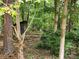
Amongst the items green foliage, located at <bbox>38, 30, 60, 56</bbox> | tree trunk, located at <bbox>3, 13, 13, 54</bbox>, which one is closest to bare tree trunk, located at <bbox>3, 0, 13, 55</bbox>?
tree trunk, located at <bbox>3, 13, 13, 54</bbox>

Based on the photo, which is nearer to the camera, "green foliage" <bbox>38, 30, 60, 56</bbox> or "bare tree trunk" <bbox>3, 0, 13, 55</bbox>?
"green foliage" <bbox>38, 30, 60, 56</bbox>

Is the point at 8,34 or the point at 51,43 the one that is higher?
the point at 8,34

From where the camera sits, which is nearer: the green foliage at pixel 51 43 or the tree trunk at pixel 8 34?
the green foliage at pixel 51 43

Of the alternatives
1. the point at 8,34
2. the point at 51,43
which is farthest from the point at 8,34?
the point at 51,43

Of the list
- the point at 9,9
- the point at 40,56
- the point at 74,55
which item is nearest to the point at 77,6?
the point at 74,55

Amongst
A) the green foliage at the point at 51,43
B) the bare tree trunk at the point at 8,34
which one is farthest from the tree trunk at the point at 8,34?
the green foliage at the point at 51,43

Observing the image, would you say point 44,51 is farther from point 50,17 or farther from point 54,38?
point 50,17

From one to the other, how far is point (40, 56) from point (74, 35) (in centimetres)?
273

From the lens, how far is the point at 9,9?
641cm

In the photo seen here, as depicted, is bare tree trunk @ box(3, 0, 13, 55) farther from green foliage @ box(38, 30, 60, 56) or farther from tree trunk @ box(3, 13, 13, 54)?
green foliage @ box(38, 30, 60, 56)

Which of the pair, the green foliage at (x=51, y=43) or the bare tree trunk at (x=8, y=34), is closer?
the green foliage at (x=51, y=43)

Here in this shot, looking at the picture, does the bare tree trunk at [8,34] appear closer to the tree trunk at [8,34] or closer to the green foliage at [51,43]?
the tree trunk at [8,34]

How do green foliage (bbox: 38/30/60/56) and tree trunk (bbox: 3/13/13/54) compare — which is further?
tree trunk (bbox: 3/13/13/54)

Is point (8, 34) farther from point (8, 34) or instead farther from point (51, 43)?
point (51, 43)
